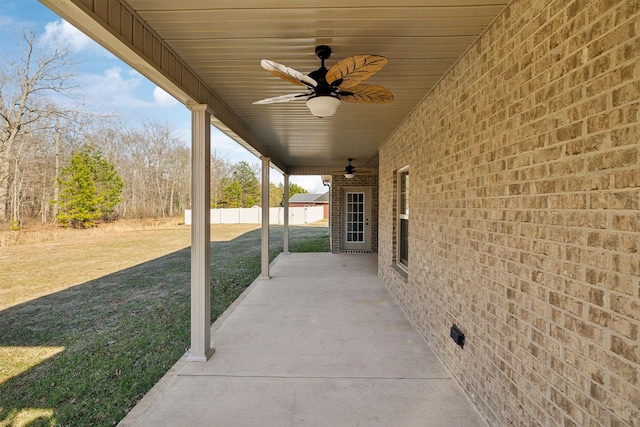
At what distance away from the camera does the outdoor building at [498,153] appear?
1357 mm

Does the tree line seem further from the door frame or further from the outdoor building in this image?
the outdoor building

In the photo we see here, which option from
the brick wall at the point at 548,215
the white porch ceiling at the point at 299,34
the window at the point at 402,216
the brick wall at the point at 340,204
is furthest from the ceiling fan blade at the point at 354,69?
the brick wall at the point at 340,204

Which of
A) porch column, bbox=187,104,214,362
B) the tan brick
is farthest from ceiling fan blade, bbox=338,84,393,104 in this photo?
the tan brick

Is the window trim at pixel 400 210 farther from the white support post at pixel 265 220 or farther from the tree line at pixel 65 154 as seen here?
the tree line at pixel 65 154

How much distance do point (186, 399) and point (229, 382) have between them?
0.38m

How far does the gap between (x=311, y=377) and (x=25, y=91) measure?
1569cm

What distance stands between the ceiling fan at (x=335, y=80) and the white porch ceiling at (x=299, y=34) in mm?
302

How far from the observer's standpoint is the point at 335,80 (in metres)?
2.40

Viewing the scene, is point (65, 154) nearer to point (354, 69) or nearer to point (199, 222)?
point (199, 222)

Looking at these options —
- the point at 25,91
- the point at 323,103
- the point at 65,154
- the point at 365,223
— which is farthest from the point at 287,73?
the point at 65,154

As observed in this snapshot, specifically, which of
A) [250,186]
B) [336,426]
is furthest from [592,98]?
[250,186]

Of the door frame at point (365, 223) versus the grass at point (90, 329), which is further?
the door frame at point (365, 223)

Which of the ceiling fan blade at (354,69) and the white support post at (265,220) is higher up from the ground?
the ceiling fan blade at (354,69)

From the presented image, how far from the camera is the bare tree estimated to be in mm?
11680
